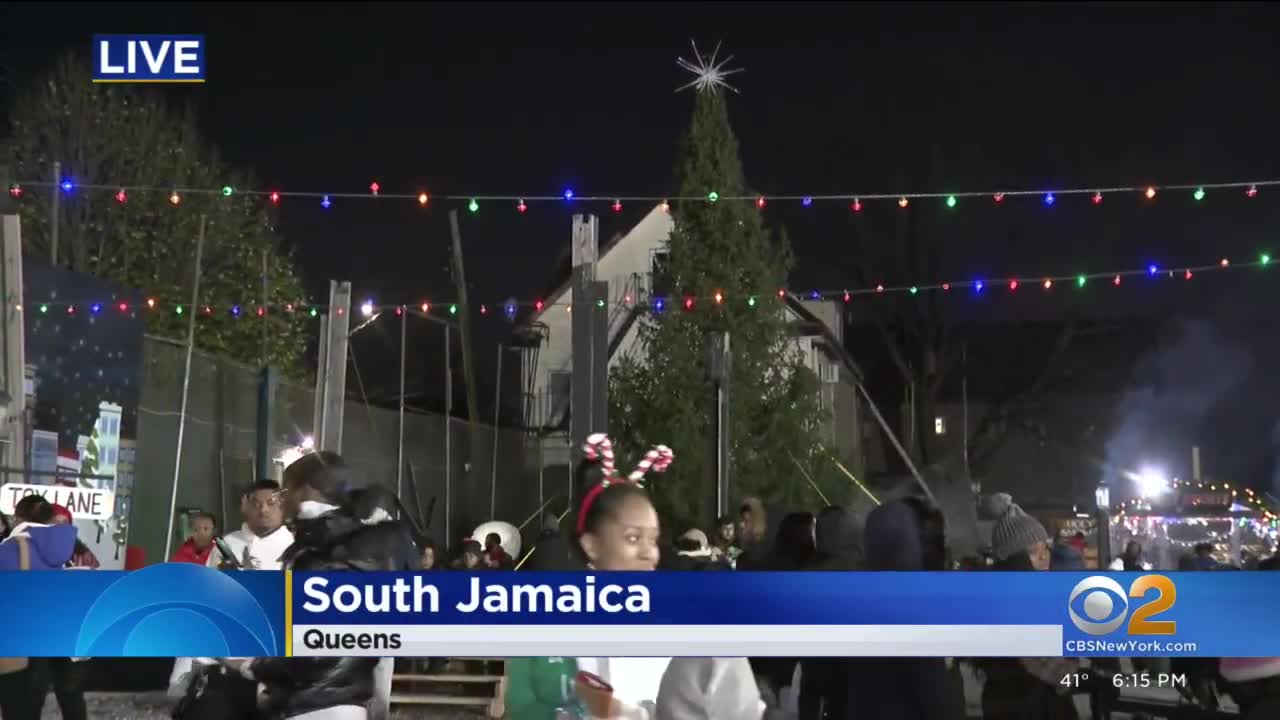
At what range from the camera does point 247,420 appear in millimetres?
16266

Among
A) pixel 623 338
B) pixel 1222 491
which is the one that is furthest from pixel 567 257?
pixel 1222 491

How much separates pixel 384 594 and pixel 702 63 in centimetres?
2162

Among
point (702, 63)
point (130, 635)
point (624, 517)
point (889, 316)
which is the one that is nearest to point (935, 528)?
point (624, 517)

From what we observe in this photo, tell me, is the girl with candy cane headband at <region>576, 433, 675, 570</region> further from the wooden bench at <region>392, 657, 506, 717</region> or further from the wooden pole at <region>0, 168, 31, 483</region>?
the wooden pole at <region>0, 168, 31, 483</region>

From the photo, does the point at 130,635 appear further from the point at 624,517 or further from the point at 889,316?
the point at 889,316

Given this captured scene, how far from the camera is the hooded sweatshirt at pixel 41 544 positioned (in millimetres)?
8250

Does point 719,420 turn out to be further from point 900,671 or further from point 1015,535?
point 900,671

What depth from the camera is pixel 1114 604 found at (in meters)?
4.96

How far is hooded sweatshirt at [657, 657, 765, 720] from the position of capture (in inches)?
152

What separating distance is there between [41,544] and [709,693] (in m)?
5.74

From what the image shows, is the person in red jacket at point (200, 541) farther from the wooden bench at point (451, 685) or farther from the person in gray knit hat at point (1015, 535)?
the person in gray knit hat at point (1015, 535)

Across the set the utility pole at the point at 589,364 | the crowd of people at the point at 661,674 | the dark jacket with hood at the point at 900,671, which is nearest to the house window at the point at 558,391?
the utility pole at the point at 589,364

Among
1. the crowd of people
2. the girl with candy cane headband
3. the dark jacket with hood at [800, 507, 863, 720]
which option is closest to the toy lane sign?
the crowd of people

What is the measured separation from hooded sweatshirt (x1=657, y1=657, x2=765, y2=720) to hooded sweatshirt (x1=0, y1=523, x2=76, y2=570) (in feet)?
17.8
